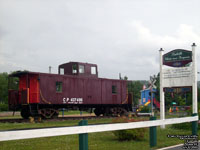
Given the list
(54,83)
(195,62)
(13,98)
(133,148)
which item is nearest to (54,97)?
(54,83)

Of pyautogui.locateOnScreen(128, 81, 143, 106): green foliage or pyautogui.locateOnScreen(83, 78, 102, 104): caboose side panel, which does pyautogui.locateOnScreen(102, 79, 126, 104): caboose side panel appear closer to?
pyautogui.locateOnScreen(83, 78, 102, 104): caboose side panel

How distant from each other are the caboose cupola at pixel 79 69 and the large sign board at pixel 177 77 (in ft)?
35.2

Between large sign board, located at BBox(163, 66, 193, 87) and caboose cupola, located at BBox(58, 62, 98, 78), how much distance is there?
10715 mm

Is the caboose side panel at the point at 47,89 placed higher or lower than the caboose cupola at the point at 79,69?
lower

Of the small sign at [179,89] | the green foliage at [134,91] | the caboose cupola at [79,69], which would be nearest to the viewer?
the small sign at [179,89]

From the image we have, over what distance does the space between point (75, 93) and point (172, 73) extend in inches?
394

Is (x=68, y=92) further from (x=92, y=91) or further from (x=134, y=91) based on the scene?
(x=134, y=91)

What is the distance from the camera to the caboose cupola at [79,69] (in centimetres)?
2281

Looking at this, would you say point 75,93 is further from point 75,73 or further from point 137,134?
point 137,134

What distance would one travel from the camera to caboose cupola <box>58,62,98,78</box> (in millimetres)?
22812

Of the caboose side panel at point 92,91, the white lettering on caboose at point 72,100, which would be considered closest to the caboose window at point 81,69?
the caboose side panel at point 92,91

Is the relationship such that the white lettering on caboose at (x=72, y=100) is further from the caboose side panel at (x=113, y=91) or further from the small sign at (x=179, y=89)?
the small sign at (x=179, y=89)

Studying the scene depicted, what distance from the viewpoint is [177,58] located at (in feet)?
41.9

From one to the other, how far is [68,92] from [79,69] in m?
2.67
